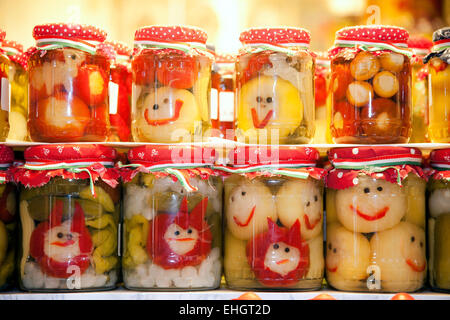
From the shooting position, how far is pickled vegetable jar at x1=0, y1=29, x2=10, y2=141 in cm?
152

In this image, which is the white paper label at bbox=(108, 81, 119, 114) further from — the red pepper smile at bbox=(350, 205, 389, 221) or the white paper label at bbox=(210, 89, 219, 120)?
the red pepper smile at bbox=(350, 205, 389, 221)

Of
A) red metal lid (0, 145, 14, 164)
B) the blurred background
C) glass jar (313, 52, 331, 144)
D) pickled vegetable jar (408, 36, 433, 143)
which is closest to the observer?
red metal lid (0, 145, 14, 164)

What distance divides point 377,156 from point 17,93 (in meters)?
1.07

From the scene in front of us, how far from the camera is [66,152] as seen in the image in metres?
1.40

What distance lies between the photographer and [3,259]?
1.44 meters

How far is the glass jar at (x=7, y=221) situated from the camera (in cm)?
144

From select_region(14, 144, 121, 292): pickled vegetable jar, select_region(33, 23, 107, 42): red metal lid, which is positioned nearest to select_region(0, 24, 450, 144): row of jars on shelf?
select_region(33, 23, 107, 42): red metal lid

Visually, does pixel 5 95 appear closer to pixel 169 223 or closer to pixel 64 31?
pixel 64 31

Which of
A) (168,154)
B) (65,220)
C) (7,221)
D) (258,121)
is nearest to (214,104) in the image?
(258,121)

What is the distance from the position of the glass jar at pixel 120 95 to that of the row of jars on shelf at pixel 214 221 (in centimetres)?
22

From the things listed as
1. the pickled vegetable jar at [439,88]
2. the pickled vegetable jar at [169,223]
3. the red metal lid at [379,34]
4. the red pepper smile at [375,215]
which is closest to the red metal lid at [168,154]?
the pickled vegetable jar at [169,223]

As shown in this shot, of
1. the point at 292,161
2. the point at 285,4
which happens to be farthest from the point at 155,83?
the point at 285,4

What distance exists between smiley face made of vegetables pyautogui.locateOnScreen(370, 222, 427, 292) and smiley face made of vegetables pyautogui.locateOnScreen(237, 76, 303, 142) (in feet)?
1.24

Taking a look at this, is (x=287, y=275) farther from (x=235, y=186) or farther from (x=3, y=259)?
(x=3, y=259)
